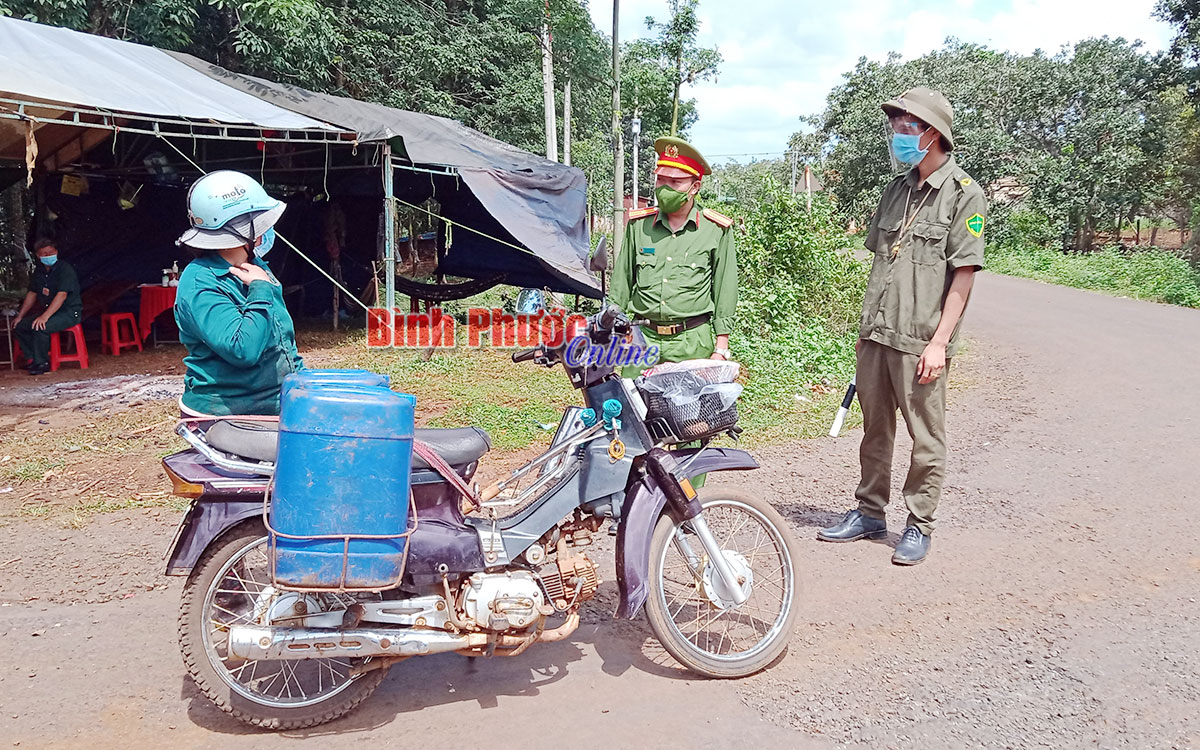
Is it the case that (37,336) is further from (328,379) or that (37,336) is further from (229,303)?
(328,379)

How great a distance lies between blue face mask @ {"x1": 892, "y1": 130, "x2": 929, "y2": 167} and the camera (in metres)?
3.99

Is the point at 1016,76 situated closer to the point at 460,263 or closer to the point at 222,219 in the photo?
the point at 460,263

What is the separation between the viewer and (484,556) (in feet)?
9.30

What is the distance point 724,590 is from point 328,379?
162cm

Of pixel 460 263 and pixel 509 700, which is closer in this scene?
pixel 509 700

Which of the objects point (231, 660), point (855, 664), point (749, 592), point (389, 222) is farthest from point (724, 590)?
point (389, 222)

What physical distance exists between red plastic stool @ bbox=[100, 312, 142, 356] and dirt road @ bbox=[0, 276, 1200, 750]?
6521 millimetres

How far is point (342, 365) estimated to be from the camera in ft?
31.5

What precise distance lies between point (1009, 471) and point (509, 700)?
13.5 feet

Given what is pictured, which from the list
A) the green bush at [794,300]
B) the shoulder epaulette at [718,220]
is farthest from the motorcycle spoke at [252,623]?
the green bush at [794,300]

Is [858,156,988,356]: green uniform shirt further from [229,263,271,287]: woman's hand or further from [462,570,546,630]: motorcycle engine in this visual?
[229,263,271,287]: woman's hand

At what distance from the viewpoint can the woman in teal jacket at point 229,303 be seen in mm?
2793

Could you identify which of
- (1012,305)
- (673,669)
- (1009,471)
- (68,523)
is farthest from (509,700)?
(1012,305)

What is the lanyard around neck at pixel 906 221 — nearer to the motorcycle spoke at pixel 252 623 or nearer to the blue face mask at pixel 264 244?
the blue face mask at pixel 264 244
